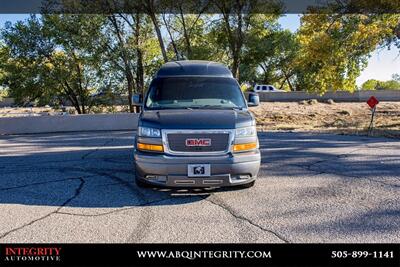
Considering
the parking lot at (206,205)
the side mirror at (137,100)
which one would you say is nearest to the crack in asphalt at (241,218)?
the parking lot at (206,205)

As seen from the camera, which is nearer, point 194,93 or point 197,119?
point 197,119

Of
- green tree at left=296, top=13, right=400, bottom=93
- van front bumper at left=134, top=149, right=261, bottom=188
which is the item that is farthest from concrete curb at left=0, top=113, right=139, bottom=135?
van front bumper at left=134, top=149, right=261, bottom=188

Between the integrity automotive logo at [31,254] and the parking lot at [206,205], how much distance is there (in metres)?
0.21

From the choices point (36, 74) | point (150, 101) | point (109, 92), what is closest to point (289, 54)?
point (109, 92)

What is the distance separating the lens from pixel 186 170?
4.53 meters

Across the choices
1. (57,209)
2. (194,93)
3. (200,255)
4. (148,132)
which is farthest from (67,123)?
(200,255)

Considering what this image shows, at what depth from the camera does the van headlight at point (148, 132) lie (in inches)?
186

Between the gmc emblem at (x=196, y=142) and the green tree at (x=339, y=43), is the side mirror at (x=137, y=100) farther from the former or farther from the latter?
the green tree at (x=339, y=43)

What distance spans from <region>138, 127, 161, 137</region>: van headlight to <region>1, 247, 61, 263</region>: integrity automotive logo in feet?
6.36

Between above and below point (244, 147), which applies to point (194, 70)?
above

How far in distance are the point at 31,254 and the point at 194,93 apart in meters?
3.64

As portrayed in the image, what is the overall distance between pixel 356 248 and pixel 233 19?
768 inches

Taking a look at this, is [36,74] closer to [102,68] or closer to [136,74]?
[102,68]

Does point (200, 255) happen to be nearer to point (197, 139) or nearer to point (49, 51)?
point (197, 139)
